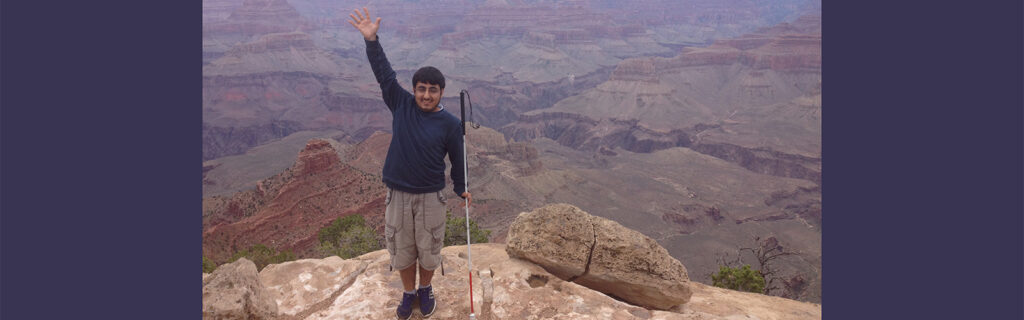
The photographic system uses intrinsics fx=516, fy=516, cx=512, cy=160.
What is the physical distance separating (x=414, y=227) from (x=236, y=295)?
1922 millimetres

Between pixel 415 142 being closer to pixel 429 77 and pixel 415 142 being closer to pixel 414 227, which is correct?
pixel 429 77

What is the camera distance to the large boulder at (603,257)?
7477 mm

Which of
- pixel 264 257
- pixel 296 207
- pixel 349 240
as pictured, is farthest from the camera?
pixel 296 207

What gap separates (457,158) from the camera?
19.5 ft

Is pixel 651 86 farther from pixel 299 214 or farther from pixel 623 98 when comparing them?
pixel 299 214

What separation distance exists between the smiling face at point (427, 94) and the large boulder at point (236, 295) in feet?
8.73

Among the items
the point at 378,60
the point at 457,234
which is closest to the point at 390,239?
the point at 378,60

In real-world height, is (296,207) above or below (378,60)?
below

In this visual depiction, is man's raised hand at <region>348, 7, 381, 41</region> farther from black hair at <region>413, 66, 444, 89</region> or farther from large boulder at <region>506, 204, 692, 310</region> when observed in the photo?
large boulder at <region>506, 204, 692, 310</region>

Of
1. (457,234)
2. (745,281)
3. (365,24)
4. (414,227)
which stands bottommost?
(745,281)

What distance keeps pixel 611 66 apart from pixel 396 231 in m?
172

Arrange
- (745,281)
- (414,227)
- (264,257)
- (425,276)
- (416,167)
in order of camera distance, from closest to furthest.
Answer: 1. (416,167)
2. (414,227)
3. (425,276)
4. (745,281)
5. (264,257)

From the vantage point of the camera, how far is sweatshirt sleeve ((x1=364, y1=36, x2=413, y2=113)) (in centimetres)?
583

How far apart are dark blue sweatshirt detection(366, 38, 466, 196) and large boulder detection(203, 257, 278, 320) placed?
1813 mm
